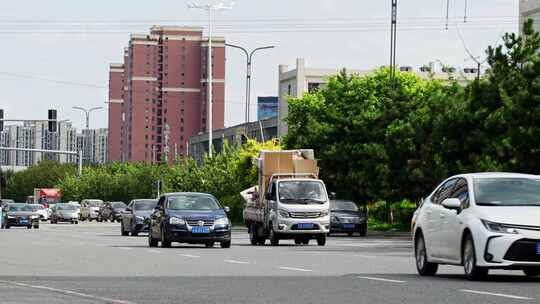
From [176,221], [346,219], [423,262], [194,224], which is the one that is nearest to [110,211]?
[346,219]

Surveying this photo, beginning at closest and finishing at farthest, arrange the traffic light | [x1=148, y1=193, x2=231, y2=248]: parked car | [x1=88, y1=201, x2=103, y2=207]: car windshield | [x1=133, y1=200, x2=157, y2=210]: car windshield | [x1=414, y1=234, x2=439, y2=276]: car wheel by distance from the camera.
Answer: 1. [x1=414, y1=234, x2=439, y2=276]: car wheel
2. [x1=148, y1=193, x2=231, y2=248]: parked car
3. [x1=133, y1=200, x2=157, y2=210]: car windshield
4. the traffic light
5. [x1=88, y1=201, x2=103, y2=207]: car windshield

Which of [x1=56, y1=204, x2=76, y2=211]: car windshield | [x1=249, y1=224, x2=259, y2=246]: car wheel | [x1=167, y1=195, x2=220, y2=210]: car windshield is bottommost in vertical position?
[x1=56, y1=204, x2=76, y2=211]: car windshield

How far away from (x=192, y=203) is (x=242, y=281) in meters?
18.9

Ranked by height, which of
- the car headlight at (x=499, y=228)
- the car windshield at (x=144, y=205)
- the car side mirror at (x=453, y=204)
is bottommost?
the car windshield at (x=144, y=205)

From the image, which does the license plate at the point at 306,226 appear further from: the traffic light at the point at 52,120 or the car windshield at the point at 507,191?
the traffic light at the point at 52,120

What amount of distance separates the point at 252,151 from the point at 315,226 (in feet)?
171

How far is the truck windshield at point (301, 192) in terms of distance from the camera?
42375mm

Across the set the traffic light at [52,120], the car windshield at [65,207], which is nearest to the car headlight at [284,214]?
the traffic light at [52,120]

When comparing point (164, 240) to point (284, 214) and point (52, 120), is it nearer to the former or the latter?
point (284, 214)

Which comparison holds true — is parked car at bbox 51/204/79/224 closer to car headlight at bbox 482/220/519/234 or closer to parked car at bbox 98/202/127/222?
parked car at bbox 98/202/127/222

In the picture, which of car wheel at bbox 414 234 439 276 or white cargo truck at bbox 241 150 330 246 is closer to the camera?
car wheel at bbox 414 234 439 276

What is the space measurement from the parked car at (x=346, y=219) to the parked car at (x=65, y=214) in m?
41.2

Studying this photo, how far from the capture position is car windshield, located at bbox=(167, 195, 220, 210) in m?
38.8

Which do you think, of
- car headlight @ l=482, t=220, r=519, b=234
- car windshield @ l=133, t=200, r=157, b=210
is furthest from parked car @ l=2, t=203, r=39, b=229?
car headlight @ l=482, t=220, r=519, b=234
